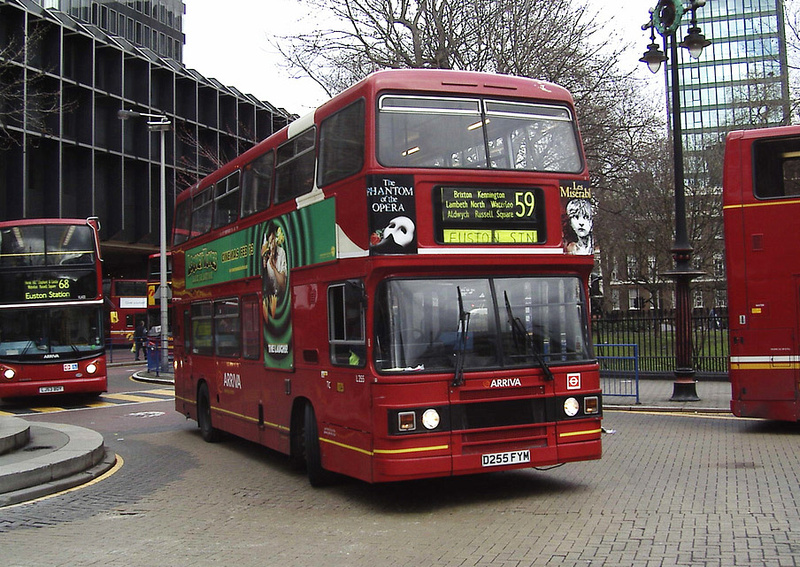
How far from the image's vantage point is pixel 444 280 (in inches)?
348

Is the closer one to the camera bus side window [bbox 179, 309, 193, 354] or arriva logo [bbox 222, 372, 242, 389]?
arriva logo [bbox 222, 372, 242, 389]

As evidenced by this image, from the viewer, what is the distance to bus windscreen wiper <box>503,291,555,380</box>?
9.00m

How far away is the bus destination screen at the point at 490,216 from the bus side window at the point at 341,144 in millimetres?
994

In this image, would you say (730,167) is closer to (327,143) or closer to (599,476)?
(599,476)

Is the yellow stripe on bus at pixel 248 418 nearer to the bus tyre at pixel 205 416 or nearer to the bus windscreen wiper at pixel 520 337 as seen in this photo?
the bus tyre at pixel 205 416

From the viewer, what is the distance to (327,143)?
991 cm

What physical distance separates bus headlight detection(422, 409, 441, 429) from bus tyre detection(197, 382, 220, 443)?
725 cm

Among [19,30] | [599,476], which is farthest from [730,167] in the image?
[19,30]

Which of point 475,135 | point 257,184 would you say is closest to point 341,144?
point 475,135

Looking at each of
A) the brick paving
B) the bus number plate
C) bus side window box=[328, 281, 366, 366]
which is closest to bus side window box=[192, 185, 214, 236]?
the brick paving

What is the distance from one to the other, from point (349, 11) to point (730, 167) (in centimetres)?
1811

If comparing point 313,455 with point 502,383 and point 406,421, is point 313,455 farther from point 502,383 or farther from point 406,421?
point 502,383

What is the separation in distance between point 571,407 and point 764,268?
237 inches

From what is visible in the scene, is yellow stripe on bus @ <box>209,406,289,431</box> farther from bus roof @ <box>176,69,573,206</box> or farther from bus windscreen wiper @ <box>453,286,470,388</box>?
bus roof @ <box>176,69,573,206</box>
